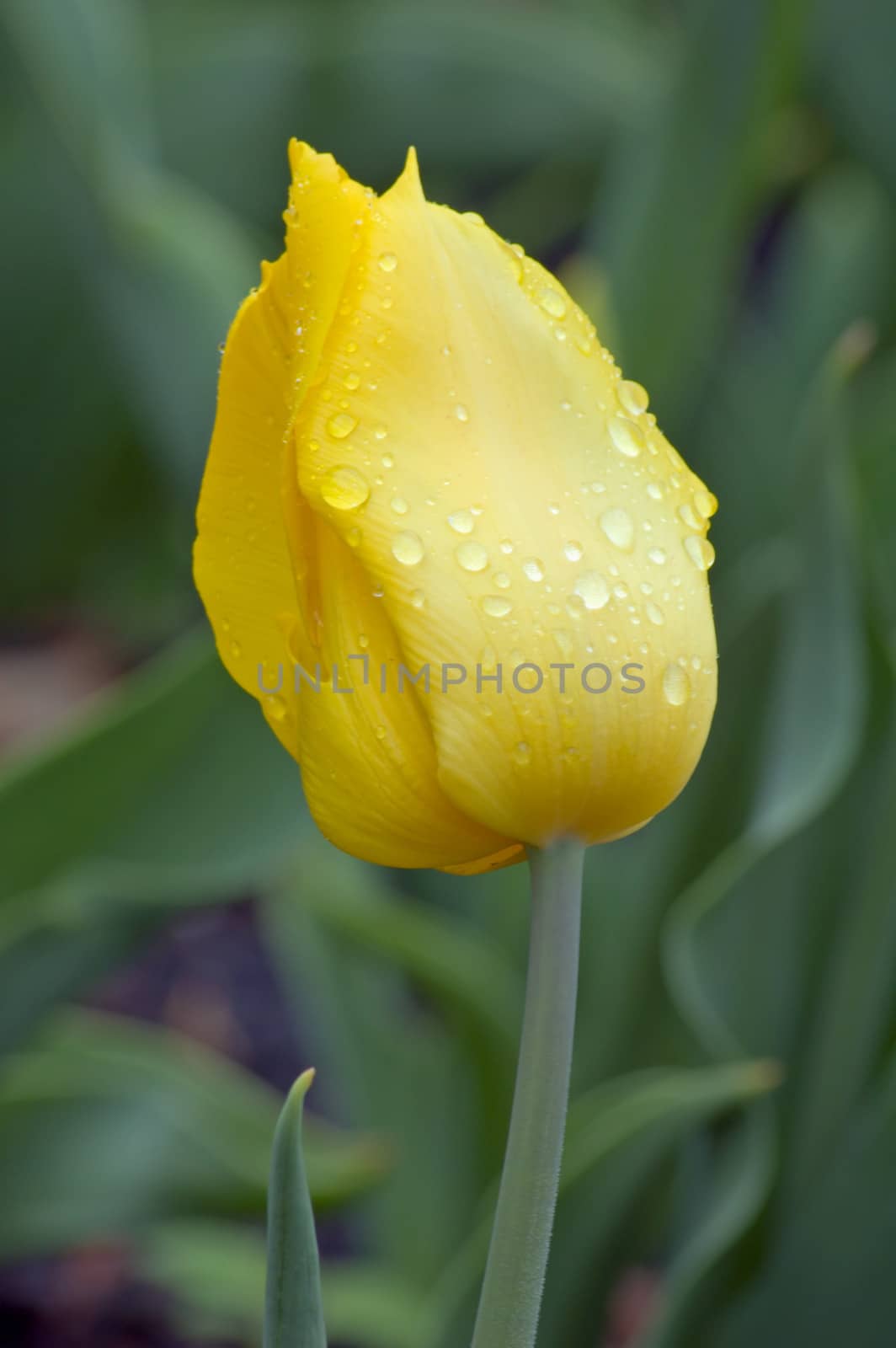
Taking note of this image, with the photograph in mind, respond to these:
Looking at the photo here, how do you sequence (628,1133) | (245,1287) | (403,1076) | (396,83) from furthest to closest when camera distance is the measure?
(396,83)
(403,1076)
(245,1287)
(628,1133)

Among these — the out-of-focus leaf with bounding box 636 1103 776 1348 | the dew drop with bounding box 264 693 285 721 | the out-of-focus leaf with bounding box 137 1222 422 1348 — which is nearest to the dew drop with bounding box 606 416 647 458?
the dew drop with bounding box 264 693 285 721

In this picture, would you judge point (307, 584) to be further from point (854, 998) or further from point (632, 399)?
point (854, 998)

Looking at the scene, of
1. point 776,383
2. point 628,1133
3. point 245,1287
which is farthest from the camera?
point 776,383

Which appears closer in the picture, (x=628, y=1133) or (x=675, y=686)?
(x=675, y=686)

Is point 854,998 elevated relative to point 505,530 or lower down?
lower down

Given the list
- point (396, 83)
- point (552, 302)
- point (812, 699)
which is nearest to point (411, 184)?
point (552, 302)

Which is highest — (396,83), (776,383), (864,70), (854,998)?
(396,83)

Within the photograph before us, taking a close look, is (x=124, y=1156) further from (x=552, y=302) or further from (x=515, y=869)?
(x=552, y=302)
